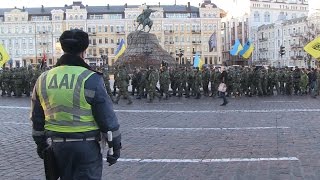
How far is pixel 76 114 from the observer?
3.77m

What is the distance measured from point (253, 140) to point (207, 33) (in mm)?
107360

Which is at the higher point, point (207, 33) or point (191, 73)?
point (207, 33)

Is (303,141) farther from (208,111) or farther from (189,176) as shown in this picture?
(208,111)

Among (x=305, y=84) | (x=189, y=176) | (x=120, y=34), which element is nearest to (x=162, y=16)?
(x=120, y=34)

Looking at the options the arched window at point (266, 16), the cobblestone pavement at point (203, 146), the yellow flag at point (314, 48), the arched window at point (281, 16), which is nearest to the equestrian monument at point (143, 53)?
the yellow flag at point (314, 48)

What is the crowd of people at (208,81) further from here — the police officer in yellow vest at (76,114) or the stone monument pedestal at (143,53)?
the police officer in yellow vest at (76,114)

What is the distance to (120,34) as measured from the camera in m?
113

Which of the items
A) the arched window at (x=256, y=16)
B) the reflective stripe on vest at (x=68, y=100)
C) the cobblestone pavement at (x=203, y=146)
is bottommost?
the cobblestone pavement at (x=203, y=146)

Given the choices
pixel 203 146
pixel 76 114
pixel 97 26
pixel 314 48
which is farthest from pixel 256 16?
pixel 76 114

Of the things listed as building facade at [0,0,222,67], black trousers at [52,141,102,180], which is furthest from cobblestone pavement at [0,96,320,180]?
building facade at [0,0,222,67]

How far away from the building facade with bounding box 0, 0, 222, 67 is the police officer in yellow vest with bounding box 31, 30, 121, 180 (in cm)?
10782

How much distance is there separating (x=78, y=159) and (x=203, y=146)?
542 cm

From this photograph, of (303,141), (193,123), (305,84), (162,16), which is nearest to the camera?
(303,141)

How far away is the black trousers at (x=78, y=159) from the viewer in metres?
3.71
